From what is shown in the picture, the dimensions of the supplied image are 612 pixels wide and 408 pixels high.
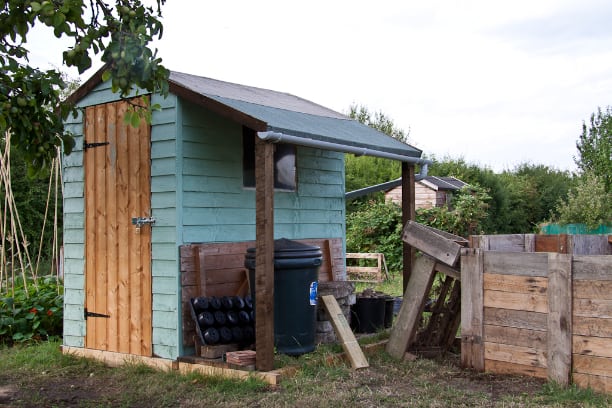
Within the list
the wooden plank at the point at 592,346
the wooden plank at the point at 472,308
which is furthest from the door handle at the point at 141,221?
the wooden plank at the point at 592,346

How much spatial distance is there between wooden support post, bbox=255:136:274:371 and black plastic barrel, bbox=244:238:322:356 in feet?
1.49

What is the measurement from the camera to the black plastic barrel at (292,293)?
Answer: 6.59 metres

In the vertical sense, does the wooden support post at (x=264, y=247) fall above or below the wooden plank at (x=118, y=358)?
above

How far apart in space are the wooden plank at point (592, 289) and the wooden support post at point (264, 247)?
260 cm

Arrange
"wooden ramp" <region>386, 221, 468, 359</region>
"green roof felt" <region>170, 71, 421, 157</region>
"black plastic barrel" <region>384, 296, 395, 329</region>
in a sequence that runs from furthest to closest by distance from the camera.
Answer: "black plastic barrel" <region>384, 296, 395, 329</region>, "wooden ramp" <region>386, 221, 468, 359</region>, "green roof felt" <region>170, 71, 421, 157</region>

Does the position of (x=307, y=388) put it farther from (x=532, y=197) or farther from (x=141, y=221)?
(x=532, y=197)

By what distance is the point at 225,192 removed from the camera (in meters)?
7.21

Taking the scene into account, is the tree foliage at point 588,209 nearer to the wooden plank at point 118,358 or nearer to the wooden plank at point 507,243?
the wooden plank at point 507,243

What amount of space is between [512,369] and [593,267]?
1217 mm

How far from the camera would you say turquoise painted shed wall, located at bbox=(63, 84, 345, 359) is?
6.71 m

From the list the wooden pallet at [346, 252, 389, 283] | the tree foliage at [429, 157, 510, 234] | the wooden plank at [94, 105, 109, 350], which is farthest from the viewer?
the tree foliage at [429, 157, 510, 234]

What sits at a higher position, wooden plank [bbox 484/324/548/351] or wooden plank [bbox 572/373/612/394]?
wooden plank [bbox 484/324/548/351]

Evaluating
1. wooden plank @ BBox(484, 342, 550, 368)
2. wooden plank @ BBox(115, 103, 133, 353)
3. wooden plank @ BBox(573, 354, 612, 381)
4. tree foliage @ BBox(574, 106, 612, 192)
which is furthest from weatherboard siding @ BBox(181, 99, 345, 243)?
tree foliage @ BBox(574, 106, 612, 192)

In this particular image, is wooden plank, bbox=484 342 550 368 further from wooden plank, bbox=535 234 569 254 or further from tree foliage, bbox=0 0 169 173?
tree foliage, bbox=0 0 169 173
